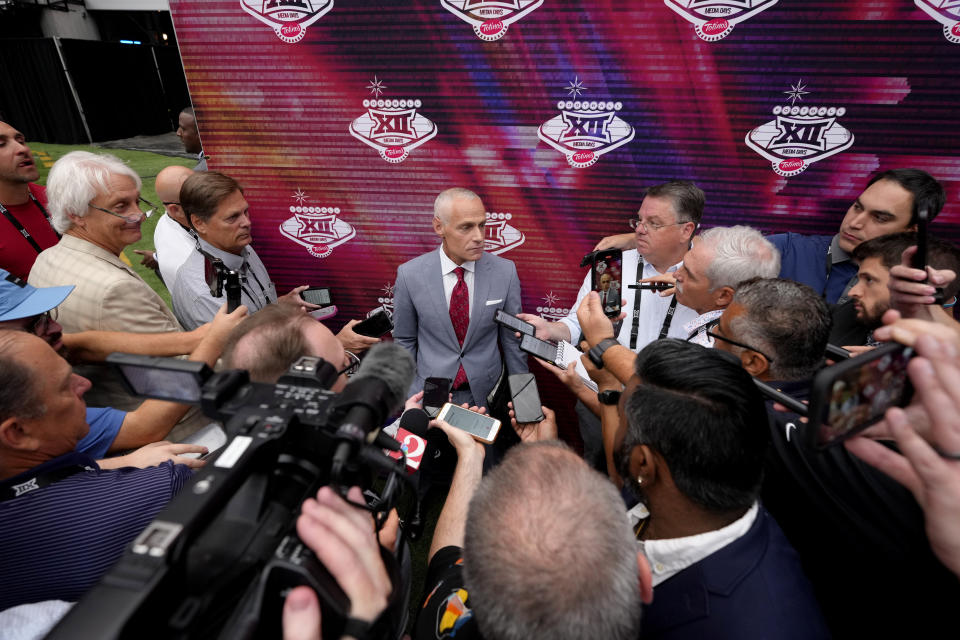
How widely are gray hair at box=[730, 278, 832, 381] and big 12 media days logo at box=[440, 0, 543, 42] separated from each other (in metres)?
2.31

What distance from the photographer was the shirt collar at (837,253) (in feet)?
8.96

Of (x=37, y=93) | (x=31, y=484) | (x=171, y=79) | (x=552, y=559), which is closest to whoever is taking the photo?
(x=552, y=559)

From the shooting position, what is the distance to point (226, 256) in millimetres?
2986

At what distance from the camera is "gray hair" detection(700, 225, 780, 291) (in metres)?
2.37

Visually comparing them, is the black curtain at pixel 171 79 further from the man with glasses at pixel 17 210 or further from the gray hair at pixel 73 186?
the gray hair at pixel 73 186

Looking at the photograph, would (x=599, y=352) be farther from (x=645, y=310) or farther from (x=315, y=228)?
(x=315, y=228)

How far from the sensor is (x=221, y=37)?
3.09 m

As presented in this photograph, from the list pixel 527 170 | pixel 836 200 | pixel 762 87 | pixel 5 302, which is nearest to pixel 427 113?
pixel 527 170

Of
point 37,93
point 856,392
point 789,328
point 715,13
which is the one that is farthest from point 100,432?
point 37,93

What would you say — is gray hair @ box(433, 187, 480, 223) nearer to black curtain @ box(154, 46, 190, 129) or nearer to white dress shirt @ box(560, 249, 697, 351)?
white dress shirt @ box(560, 249, 697, 351)

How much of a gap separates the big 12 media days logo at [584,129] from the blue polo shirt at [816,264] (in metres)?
1.32

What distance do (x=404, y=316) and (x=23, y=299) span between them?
1.93m

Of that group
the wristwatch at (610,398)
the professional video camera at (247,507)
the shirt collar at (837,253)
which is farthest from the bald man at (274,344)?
the shirt collar at (837,253)

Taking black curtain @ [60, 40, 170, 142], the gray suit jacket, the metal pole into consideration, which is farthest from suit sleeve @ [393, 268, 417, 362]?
black curtain @ [60, 40, 170, 142]
